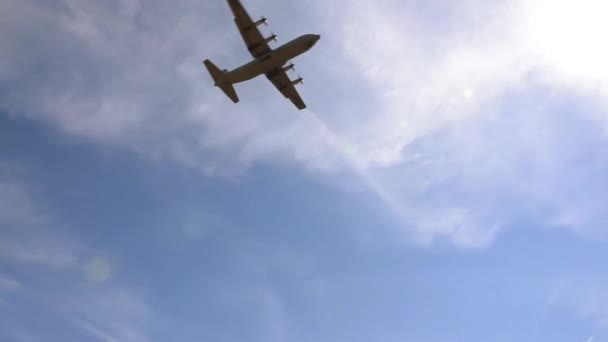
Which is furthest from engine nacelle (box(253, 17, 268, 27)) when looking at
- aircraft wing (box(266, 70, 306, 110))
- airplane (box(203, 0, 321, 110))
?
aircraft wing (box(266, 70, 306, 110))

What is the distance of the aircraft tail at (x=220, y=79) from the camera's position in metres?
68.8

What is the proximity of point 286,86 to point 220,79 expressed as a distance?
931 cm

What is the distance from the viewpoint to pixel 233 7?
206 feet

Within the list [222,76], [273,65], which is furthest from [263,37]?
[222,76]

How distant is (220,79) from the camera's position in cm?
6881

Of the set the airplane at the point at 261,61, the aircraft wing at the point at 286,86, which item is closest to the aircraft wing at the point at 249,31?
the airplane at the point at 261,61

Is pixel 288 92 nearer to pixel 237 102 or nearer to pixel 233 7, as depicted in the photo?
pixel 237 102

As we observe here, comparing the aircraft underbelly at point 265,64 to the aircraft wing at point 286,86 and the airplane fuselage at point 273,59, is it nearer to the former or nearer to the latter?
the airplane fuselage at point 273,59

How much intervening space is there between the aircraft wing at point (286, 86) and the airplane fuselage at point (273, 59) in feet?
4.72

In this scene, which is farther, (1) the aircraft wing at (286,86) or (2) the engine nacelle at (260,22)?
(1) the aircraft wing at (286,86)

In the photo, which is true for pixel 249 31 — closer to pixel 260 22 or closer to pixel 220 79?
pixel 260 22

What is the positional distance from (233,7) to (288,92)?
46.7 ft

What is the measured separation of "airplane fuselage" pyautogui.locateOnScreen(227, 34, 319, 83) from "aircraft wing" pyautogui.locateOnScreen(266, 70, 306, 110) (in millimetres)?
1437

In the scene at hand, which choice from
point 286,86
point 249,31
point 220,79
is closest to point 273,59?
point 249,31
